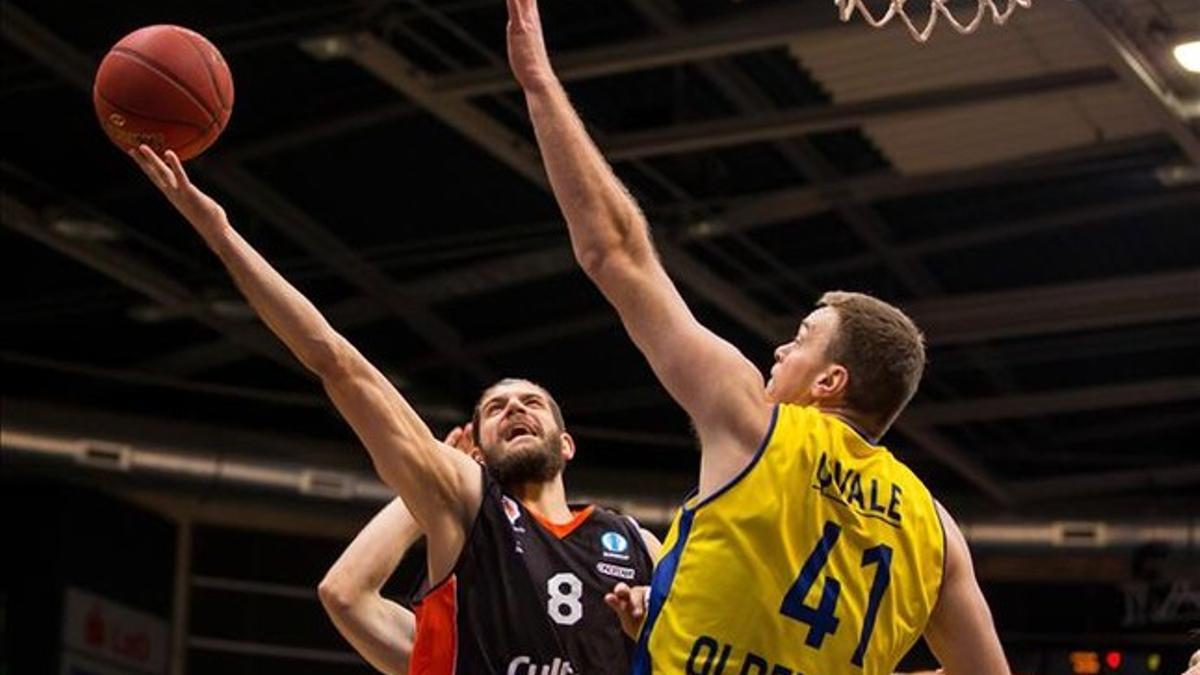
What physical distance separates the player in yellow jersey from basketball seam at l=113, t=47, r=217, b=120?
7.02 feet

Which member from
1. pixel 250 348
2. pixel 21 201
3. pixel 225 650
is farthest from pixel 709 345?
pixel 225 650

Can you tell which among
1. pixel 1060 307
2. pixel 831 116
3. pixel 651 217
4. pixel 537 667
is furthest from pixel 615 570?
pixel 1060 307

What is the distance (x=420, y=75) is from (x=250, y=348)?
4.83 m

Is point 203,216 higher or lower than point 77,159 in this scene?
lower

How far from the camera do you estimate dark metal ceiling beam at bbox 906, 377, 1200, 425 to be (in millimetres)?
15875

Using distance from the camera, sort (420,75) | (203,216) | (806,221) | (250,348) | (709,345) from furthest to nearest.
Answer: (250,348)
(806,221)
(420,75)
(203,216)
(709,345)

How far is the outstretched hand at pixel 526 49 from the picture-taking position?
13.5 feet

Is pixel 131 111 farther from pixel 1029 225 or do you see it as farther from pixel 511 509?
pixel 1029 225

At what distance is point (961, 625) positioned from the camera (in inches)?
181

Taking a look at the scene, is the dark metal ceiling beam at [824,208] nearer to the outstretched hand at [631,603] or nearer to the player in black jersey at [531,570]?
the player in black jersey at [531,570]

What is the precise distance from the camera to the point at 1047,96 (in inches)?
463

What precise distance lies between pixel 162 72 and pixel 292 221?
27.2 ft

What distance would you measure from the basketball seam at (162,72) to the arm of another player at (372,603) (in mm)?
1192

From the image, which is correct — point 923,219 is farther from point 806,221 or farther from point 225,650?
point 225,650
